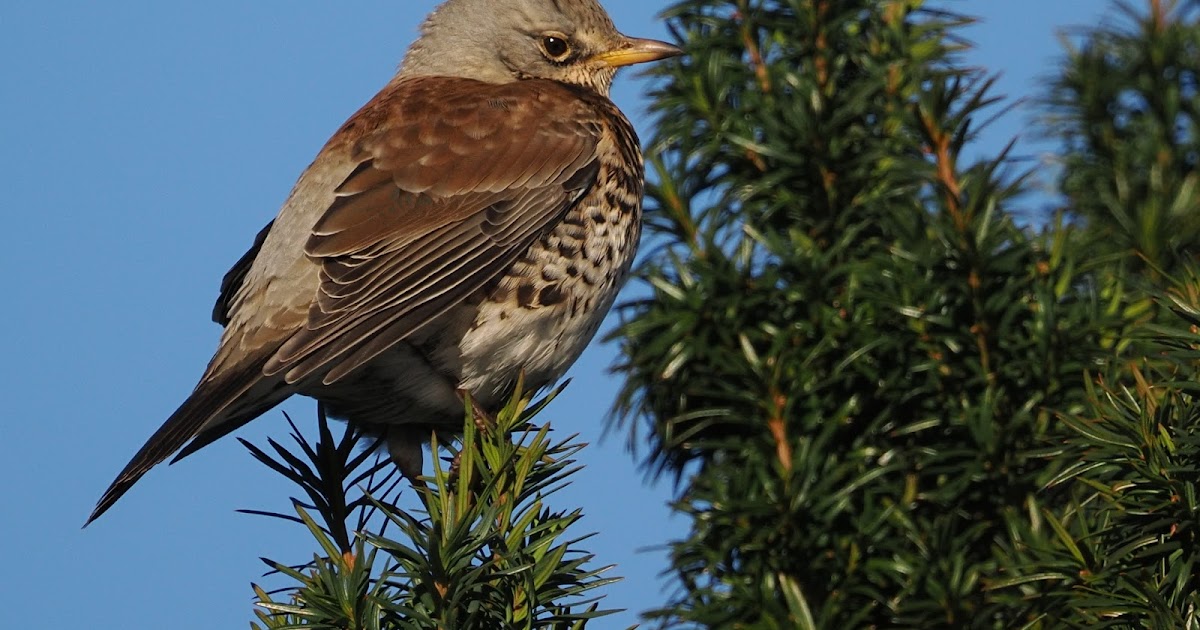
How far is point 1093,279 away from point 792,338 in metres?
0.81

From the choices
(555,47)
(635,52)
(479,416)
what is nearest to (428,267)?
(479,416)

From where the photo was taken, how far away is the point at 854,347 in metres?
2.74

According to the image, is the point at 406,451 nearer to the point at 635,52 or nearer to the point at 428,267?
the point at 428,267

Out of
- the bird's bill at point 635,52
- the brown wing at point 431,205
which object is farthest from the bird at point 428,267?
the bird's bill at point 635,52

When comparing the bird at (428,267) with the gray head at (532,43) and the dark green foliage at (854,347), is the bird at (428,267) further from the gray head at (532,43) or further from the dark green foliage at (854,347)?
the dark green foliage at (854,347)

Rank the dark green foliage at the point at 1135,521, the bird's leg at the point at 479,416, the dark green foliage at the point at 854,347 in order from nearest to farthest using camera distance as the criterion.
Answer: the dark green foliage at the point at 1135,521 < the dark green foliage at the point at 854,347 < the bird's leg at the point at 479,416

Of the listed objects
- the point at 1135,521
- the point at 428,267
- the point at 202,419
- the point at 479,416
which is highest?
the point at 428,267

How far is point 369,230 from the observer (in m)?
4.04

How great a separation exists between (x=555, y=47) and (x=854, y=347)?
9.12ft

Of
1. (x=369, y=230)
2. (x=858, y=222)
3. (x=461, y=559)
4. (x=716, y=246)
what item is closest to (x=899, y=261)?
(x=858, y=222)

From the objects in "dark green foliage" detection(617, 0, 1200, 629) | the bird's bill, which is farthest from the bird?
"dark green foliage" detection(617, 0, 1200, 629)

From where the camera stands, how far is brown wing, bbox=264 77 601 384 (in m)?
3.74

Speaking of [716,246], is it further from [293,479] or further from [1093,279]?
[293,479]

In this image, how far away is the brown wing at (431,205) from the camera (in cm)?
374
